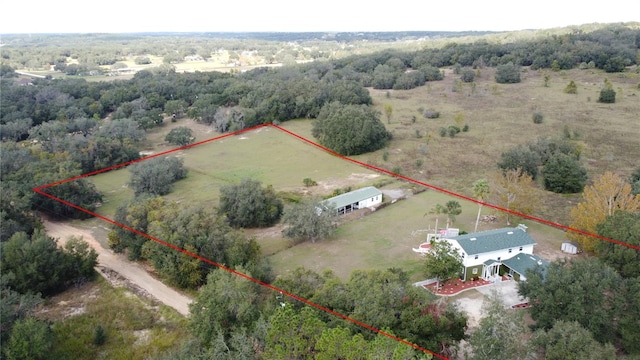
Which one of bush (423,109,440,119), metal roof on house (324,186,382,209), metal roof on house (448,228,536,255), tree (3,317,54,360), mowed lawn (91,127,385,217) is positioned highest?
bush (423,109,440,119)

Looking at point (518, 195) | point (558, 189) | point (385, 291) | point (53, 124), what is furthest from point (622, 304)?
point (53, 124)

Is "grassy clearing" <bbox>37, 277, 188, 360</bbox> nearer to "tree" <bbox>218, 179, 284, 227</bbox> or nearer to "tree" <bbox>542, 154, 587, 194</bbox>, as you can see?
"tree" <bbox>218, 179, 284, 227</bbox>

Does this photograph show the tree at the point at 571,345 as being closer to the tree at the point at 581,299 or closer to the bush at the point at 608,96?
the tree at the point at 581,299

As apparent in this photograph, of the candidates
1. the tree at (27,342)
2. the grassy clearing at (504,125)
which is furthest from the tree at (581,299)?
the tree at (27,342)

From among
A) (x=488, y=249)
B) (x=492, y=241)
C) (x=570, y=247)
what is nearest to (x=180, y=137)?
(x=492, y=241)

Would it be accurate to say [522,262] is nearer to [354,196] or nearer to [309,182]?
[354,196]

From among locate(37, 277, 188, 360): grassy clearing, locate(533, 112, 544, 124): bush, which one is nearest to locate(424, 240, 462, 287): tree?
locate(37, 277, 188, 360): grassy clearing

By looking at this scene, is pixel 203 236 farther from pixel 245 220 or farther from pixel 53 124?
pixel 53 124
